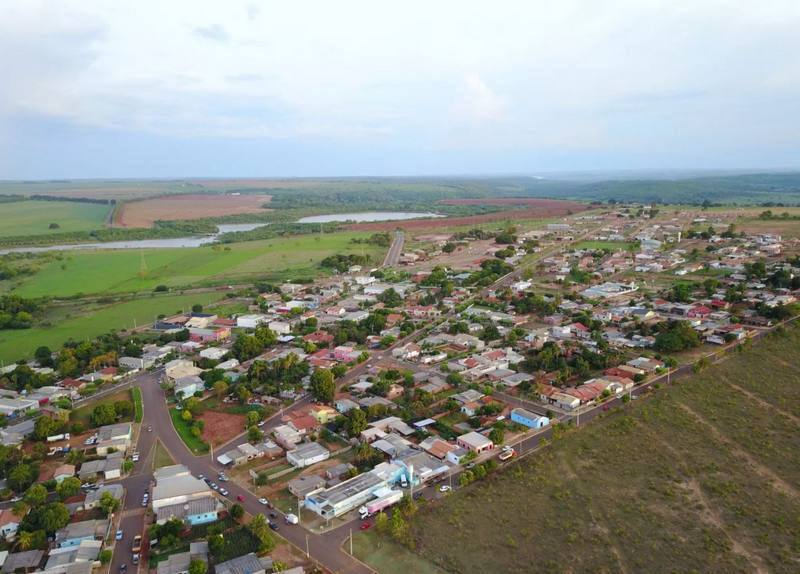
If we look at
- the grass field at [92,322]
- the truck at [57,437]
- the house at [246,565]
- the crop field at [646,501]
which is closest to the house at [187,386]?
the truck at [57,437]

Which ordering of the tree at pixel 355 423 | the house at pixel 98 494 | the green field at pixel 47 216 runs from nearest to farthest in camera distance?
the house at pixel 98 494, the tree at pixel 355 423, the green field at pixel 47 216

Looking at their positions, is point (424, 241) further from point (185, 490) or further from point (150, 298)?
point (185, 490)

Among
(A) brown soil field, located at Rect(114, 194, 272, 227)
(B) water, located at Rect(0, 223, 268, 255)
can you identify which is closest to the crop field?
(B) water, located at Rect(0, 223, 268, 255)

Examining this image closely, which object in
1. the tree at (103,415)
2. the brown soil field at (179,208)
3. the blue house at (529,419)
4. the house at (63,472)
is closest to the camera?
the house at (63,472)

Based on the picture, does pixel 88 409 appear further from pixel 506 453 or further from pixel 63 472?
pixel 506 453

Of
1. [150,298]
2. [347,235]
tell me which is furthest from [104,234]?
[150,298]

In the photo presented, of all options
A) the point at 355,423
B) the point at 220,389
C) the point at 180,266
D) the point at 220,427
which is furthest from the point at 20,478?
the point at 180,266

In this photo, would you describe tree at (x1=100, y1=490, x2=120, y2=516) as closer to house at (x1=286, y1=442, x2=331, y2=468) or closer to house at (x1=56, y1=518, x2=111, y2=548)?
house at (x1=56, y1=518, x2=111, y2=548)

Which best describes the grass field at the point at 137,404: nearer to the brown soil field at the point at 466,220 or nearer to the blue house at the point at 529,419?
the blue house at the point at 529,419
